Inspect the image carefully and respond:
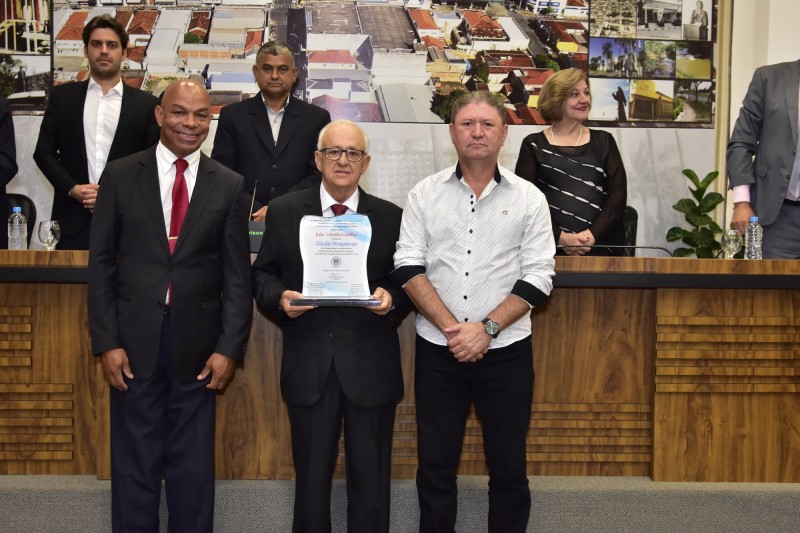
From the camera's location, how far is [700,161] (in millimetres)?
5699

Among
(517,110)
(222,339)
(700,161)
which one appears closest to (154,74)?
(517,110)

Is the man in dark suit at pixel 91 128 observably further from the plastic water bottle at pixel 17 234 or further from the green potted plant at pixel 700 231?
the green potted plant at pixel 700 231

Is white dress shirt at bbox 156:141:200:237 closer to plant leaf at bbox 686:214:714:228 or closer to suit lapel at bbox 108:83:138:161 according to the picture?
suit lapel at bbox 108:83:138:161

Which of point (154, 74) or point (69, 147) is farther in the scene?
point (154, 74)

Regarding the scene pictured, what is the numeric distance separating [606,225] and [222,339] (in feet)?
5.77

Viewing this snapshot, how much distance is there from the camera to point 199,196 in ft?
8.34

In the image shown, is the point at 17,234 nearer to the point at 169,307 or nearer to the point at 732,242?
the point at 169,307

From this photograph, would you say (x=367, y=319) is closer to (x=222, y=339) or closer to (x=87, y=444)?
(x=222, y=339)

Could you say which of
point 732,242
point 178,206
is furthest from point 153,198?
point 732,242

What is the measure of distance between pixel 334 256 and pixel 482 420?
75 cm

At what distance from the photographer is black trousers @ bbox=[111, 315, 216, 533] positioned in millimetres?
2514

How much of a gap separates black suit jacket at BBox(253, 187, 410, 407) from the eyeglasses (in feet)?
0.52

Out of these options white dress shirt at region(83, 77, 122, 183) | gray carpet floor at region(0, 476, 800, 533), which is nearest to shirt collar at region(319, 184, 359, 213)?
gray carpet floor at region(0, 476, 800, 533)

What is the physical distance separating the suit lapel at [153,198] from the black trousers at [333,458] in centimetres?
69
